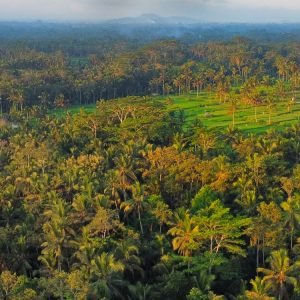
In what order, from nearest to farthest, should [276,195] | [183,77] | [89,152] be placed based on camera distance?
[276,195], [89,152], [183,77]

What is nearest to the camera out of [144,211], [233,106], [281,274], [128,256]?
[281,274]

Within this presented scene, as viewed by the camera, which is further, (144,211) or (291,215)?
(144,211)

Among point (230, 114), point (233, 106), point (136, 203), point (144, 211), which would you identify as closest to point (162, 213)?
point (136, 203)

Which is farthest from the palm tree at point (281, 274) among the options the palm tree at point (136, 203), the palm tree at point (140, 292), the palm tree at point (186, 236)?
the palm tree at point (136, 203)

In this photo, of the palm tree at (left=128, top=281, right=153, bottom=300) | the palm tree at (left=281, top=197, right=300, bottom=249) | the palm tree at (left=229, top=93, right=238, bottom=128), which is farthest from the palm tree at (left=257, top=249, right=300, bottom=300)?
the palm tree at (left=229, top=93, right=238, bottom=128)

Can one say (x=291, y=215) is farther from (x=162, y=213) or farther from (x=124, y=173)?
(x=124, y=173)

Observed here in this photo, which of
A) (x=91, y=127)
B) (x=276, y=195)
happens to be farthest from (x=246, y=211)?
(x=91, y=127)

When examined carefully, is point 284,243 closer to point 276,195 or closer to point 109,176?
point 276,195
